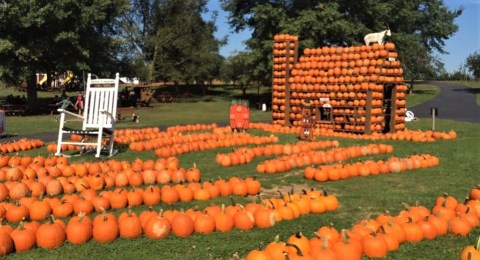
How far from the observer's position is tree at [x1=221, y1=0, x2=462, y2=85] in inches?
1357

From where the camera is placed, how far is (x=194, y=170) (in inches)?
323

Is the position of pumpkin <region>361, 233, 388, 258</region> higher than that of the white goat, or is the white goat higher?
the white goat

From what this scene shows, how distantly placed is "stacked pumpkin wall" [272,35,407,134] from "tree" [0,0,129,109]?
51.5 ft

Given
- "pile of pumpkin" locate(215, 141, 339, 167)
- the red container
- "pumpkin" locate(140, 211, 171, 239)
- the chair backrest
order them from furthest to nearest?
the red container
the chair backrest
"pile of pumpkin" locate(215, 141, 339, 167)
"pumpkin" locate(140, 211, 171, 239)

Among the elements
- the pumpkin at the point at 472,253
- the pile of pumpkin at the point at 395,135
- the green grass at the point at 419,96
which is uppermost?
the green grass at the point at 419,96

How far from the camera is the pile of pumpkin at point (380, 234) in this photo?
4.19m

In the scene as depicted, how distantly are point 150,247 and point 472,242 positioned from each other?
3.25 m

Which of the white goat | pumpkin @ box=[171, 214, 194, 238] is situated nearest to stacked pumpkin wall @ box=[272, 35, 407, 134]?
the white goat

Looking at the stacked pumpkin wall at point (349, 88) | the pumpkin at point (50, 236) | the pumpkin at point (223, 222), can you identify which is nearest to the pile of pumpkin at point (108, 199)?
the pumpkin at point (50, 236)

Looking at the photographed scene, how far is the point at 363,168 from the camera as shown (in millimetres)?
8953

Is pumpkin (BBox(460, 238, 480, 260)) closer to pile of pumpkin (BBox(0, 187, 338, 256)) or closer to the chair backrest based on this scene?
pile of pumpkin (BBox(0, 187, 338, 256))

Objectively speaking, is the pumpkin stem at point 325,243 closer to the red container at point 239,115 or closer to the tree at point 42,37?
the red container at point 239,115

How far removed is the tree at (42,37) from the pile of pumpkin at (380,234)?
2557cm

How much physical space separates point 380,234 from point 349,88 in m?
12.1
